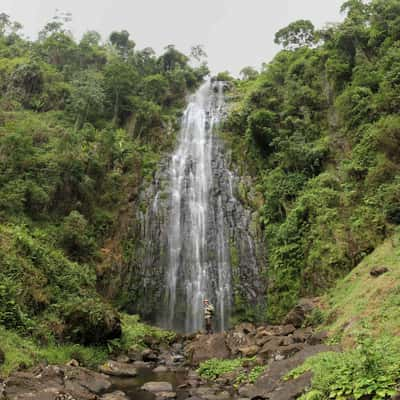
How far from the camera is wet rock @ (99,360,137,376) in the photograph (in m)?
9.81

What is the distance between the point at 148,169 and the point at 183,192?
2860 millimetres

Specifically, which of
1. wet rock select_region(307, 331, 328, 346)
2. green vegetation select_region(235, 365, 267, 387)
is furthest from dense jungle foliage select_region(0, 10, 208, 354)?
wet rock select_region(307, 331, 328, 346)

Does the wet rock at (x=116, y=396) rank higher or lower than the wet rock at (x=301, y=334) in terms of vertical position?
lower

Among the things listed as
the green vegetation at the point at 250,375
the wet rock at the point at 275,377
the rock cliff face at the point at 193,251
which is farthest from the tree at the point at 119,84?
the wet rock at the point at 275,377

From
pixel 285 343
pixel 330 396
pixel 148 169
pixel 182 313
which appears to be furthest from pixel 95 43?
pixel 330 396

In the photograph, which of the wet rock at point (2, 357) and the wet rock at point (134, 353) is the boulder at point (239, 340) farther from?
the wet rock at point (2, 357)

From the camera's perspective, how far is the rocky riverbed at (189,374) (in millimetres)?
7032

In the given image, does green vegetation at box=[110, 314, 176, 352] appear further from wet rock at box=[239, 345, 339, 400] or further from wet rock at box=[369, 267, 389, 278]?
wet rock at box=[369, 267, 389, 278]

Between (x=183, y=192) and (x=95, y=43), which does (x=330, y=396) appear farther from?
(x=95, y=43)

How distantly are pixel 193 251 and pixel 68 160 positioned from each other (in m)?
7.01

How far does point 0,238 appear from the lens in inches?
466

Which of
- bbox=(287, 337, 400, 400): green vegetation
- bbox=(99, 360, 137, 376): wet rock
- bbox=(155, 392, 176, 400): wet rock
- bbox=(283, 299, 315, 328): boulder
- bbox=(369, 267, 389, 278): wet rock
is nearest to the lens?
bbox=(287, 337, 400, 400): green vegetation

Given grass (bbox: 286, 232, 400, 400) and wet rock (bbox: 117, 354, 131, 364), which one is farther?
wet rock (bbox: 117, 354, 131, 364)

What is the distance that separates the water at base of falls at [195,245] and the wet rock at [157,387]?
6.99 metres
